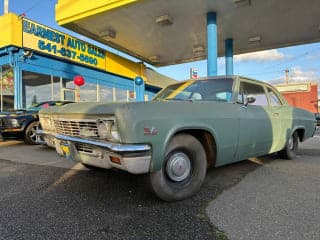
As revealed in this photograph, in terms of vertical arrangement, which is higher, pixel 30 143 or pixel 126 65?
pixel 126 65

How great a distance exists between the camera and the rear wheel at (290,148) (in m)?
5.58

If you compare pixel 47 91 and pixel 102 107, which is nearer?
pixel 102 107

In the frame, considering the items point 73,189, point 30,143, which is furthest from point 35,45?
point 73,189

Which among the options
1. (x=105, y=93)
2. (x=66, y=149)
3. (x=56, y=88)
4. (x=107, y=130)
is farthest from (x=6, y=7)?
(x=107, y=130)

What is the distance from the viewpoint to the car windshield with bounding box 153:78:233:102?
13.4ft

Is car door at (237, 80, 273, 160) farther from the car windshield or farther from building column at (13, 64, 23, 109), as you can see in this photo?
building column at (13, 64, 23, 109)

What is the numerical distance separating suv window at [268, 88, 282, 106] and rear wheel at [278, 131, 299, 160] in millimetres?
794

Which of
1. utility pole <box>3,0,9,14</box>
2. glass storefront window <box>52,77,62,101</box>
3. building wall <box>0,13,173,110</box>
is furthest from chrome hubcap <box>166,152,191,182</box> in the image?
utility pole <box>3,0,9,14</box>

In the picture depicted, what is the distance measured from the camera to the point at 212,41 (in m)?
11.1

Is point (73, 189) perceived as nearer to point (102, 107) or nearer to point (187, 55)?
point (102, 107)

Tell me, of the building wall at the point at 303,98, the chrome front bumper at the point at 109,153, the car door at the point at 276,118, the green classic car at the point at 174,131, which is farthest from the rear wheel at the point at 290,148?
the building wall at the point at 303,98

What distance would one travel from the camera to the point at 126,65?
747 inches

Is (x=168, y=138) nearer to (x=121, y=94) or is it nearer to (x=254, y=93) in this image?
(x=254, y=93)

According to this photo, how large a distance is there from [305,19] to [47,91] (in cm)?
1207
